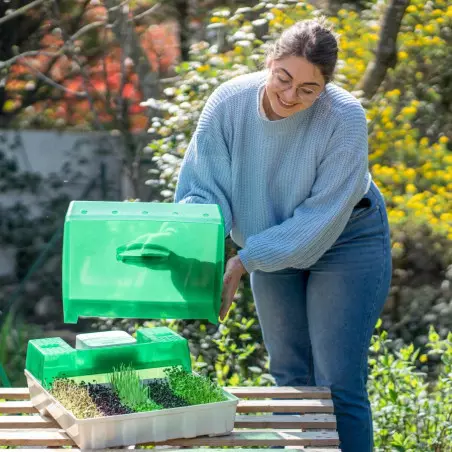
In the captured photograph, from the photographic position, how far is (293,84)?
240 centimetres

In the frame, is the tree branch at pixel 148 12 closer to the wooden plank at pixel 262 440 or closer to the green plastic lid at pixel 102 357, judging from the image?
the green plastic lid at pixel 102 357

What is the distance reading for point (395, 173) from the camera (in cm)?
445

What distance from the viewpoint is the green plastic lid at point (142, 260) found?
229 cm

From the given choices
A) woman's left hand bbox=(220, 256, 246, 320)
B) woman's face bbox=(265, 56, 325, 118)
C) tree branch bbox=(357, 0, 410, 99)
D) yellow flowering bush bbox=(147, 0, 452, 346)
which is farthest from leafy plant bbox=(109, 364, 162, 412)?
tree branch bbox=(357, 0, 410, 99)

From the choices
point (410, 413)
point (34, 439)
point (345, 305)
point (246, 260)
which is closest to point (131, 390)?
point (34, 439)

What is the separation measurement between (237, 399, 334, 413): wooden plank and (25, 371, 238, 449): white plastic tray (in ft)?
0.57

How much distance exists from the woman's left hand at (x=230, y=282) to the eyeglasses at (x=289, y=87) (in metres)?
0.42

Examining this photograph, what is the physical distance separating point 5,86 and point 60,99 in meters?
0.37

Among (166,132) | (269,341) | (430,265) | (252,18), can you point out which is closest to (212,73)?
(166,132)

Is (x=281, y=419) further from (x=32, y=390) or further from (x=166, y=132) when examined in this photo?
(x=166, y=132)

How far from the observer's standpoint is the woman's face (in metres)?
2.39

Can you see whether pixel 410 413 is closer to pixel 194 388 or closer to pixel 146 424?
pixel 194 388

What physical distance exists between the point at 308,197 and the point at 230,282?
0.31 m

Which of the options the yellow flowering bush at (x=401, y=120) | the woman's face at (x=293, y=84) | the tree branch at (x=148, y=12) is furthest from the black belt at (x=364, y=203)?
the tree branch at (x=148, y=12)
